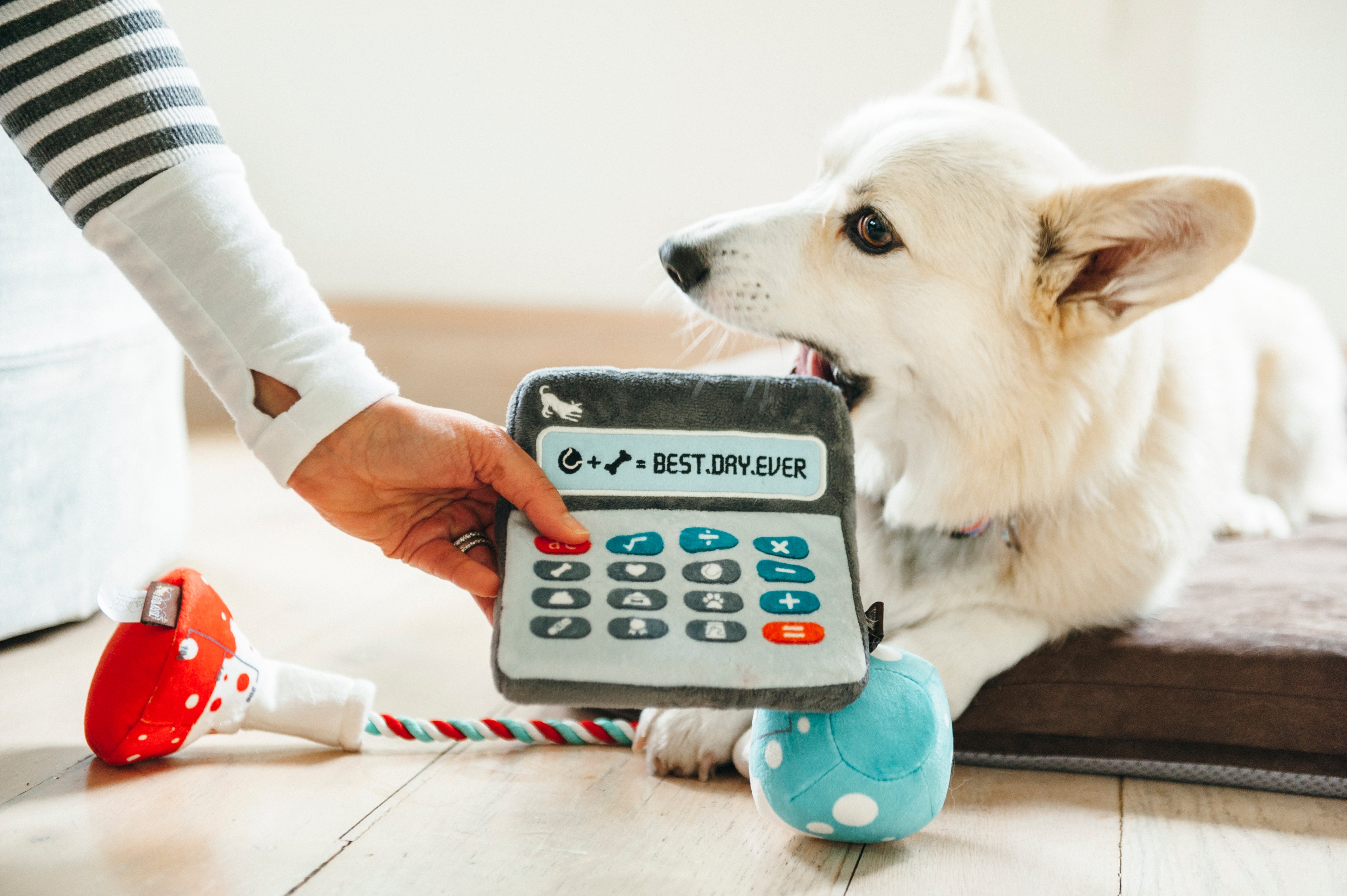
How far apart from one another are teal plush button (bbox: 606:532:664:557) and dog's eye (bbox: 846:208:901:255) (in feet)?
1.60

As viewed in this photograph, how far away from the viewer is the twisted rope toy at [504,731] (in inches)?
42.6

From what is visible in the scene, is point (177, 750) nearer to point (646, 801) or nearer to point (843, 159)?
point (646, 801)

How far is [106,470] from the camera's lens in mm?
1511

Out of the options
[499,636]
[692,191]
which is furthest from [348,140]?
[499,636]

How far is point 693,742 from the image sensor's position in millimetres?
1035

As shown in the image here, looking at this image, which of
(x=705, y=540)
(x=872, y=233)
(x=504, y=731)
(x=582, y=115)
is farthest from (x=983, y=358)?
(x=582, y=115)

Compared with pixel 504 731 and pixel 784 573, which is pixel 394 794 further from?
pixel 784 573

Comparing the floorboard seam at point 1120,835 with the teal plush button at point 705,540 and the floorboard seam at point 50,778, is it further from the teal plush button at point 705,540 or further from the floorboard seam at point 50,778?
the floorboard seam at point 50,778

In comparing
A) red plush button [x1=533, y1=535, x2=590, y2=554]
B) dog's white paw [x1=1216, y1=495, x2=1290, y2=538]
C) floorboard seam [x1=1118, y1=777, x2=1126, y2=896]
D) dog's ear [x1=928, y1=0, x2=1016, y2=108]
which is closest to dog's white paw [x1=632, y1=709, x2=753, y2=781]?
red plush button [x1=533, y1=535, x2=590, y2=554]

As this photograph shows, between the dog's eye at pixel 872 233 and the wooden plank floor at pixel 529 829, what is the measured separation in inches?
23.3

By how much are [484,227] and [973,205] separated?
283cm

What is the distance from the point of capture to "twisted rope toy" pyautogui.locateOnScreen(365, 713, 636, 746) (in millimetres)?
1083

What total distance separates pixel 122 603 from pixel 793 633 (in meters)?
0.65

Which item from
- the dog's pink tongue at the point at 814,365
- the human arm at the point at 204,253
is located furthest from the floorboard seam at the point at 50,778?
the dog's pink tongue at the point at 814,365
